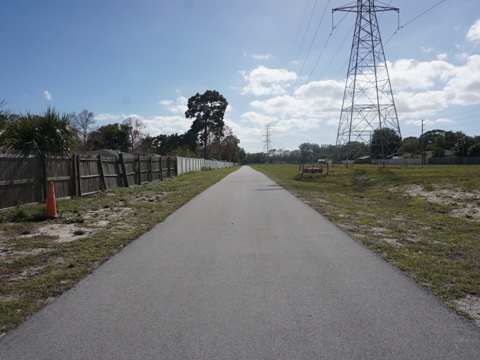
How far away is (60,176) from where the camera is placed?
13500 millimetres

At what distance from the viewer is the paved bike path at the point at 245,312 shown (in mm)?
3254

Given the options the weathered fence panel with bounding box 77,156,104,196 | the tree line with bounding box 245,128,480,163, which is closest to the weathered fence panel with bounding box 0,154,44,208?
the weathered fence panel with bounding box 77,156,104,196

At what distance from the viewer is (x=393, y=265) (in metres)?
5.73

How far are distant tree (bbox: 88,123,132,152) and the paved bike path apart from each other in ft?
249

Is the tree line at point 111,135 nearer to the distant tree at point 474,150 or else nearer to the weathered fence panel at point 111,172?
the weathered fence panel at point 111,172

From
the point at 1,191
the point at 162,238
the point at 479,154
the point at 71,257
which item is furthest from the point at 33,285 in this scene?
the point at 479,154

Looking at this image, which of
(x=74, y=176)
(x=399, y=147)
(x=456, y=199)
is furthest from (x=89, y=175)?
(x=399, y=147)

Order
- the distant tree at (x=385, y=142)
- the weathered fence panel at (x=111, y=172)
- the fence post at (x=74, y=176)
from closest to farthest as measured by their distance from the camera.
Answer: the fence post at (x=74, y=176) < the weathered fence panel at (x=111, y=172) < the distant tree at (x=385, y=142)

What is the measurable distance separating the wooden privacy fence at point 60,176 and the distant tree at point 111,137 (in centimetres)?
5965

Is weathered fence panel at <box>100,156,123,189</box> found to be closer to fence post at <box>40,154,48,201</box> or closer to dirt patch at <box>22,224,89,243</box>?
fence post at <box>40,154,48,201</box>

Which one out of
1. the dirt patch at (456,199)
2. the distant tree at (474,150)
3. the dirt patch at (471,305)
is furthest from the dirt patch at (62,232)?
the distant tree at (474,150)

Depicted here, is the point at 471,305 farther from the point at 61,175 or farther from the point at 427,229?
the point at 61,175

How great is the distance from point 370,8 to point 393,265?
3373cm

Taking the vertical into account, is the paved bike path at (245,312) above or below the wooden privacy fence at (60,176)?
below
